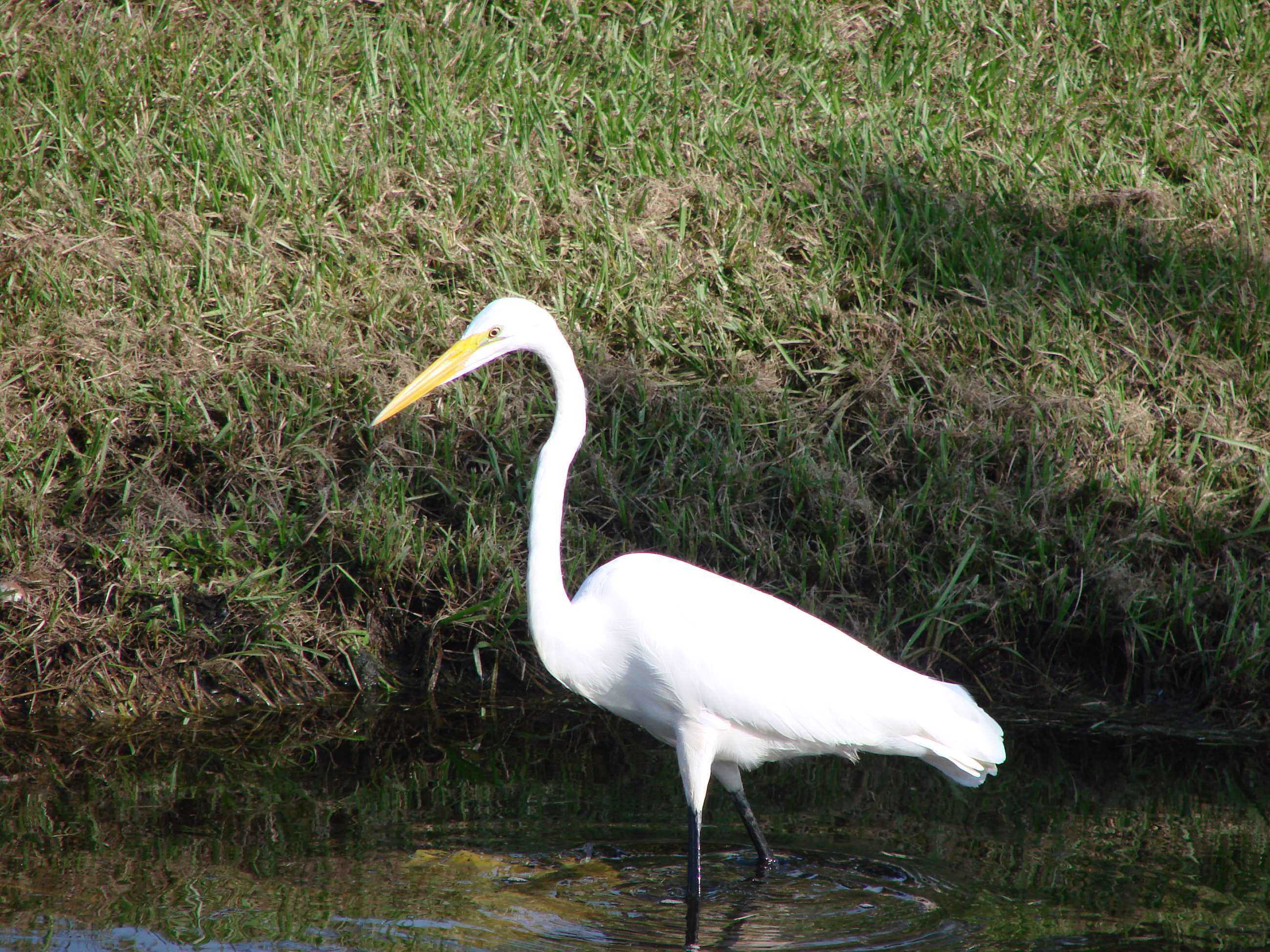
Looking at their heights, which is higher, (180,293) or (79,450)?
(180,293)

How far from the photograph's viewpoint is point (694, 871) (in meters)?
3.39

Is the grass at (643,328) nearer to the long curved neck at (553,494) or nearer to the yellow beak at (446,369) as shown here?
the long curved neck at (553,494)

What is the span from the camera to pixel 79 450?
496cm

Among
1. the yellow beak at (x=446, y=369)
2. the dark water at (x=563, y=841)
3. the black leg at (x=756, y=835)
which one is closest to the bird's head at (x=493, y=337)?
the yellow beak at (x=446, y=369)

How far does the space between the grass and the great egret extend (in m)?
1.07

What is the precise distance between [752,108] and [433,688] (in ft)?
11.6

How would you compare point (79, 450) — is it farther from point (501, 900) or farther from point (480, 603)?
point (501, 900)

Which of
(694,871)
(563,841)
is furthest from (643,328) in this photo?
(694,871)

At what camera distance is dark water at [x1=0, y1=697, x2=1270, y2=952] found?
3.19 m

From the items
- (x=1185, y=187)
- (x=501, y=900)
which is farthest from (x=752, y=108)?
(x=501, y=900)

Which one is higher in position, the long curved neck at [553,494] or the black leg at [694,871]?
the long curved neck at [553,494]

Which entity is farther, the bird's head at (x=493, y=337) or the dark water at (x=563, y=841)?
the bird's head at (x=493, y=337)

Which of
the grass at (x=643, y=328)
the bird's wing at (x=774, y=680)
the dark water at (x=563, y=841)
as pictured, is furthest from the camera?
the grass at (x=643, y=328)

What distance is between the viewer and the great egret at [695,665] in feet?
11.3
